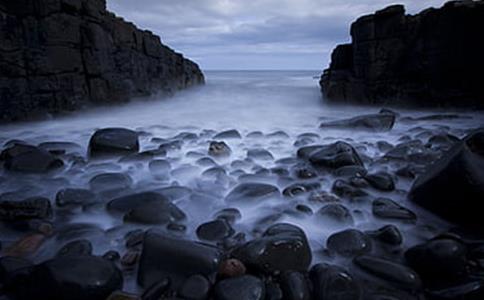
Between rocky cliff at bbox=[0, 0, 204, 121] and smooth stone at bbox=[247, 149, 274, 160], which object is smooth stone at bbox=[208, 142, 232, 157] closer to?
smooth stone at bbox=[247, 149, 274, 160]

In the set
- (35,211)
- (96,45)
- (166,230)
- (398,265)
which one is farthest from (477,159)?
(96,45)

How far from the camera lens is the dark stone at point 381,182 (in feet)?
9.38

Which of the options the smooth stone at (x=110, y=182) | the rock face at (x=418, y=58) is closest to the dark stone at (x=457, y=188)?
the smooth stone at (x=110, y=182)

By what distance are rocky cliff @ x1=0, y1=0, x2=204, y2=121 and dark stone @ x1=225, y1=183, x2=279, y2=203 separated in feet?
16.6

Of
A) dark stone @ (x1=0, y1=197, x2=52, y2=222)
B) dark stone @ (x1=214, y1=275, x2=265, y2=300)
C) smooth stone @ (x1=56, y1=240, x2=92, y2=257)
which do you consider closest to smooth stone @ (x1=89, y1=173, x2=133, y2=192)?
dark stone @ (x1=0, y1=197, x2=52, y2=222)

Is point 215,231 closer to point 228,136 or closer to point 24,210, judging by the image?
point 24,210

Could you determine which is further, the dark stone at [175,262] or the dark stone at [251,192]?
the dark stone at [251,192]

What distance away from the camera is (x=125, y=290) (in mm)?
1717

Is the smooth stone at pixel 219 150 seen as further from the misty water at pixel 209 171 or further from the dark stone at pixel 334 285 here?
the dark stone at pixel 334 285

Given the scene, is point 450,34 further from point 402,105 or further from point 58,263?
point 58,263

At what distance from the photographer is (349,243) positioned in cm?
205

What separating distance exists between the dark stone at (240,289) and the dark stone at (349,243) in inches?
24.7

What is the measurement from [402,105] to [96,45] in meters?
7.33

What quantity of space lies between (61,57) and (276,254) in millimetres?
6420
